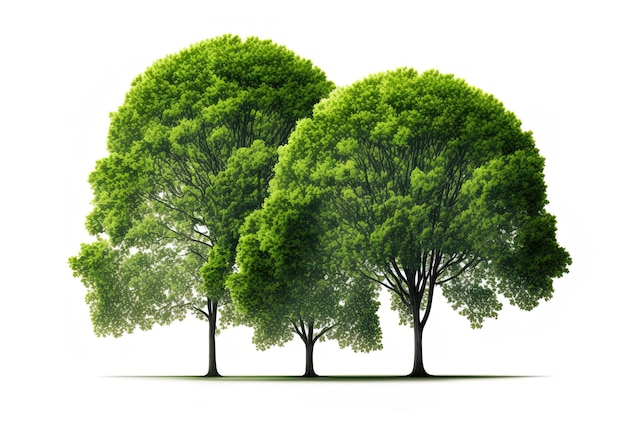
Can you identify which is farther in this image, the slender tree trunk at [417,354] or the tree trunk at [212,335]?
the tree trunk at [212,335]

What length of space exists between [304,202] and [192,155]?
7.59 metres

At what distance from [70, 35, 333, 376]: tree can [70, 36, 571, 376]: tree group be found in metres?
0.07

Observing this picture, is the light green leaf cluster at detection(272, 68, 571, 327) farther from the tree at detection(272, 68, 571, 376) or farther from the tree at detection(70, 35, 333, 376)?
the tree at detection(70, 35, 333, 376)

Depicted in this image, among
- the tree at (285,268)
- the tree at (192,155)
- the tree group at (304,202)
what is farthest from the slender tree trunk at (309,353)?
the tree at (192,155)

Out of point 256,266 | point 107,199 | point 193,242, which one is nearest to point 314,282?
point 256,266

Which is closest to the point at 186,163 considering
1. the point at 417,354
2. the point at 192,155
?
the point at 192,155

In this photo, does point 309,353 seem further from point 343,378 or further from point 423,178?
point 423,178

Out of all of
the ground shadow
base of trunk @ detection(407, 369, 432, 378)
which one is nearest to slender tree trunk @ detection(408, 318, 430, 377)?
base of trunk @ detection(407, 369, 432, 378)

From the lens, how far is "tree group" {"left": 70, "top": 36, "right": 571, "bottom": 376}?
3850 cm

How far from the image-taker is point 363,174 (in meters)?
38.8

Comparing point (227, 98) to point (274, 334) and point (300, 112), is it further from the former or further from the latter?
point (274, 334)

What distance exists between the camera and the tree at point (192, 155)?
42.9m

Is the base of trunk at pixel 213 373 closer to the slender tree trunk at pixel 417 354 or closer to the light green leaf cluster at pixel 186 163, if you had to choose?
the light green leaf cluster at pixel 186 163

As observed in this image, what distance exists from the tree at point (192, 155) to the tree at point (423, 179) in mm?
3996
